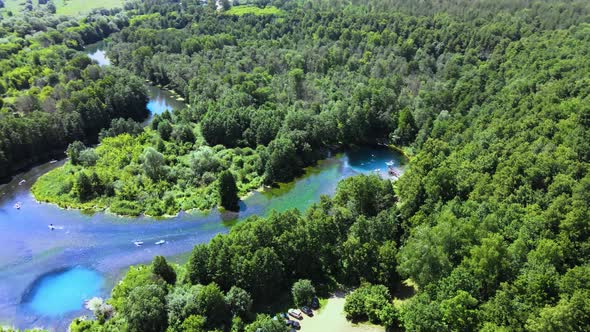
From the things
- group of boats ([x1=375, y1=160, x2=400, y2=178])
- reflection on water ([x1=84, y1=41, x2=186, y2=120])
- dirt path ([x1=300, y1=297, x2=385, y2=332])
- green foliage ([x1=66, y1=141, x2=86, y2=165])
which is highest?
dirt path ([x1=300, y1=297, x2=385, y2=332])

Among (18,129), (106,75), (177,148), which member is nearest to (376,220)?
(177,148)

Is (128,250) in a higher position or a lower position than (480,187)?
lower

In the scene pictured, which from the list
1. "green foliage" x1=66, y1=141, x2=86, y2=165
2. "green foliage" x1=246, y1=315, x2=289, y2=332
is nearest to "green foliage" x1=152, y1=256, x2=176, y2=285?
"green foliage" x1=246, y1=315, x2=289, y2=332

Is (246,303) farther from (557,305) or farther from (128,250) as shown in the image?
(557,305)

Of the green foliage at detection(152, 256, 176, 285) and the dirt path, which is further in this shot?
the green foliage at detection(152, 256, 176, 285)

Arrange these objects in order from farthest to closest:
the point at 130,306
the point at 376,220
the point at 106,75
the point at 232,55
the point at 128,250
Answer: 1. the point at 232,55
2. the point at 106,75
3. the point at 128,250
4. the point at 376,220
5. the point at 130,306

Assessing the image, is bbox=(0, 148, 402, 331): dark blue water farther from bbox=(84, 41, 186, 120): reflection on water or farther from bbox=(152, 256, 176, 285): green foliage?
bbox=(84, 41, 186, 120): reflection on water

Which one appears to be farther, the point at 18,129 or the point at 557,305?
the point at 18,129
